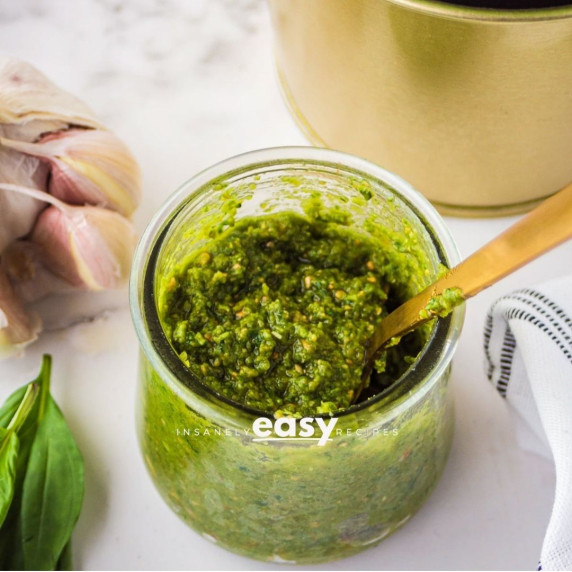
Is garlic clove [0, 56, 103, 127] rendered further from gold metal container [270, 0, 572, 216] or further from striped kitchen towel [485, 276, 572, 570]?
striped kitchen towel [485, 276, 572, 570]

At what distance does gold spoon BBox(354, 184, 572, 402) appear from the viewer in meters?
0.59

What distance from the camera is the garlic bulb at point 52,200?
39.6 inches

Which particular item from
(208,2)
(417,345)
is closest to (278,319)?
(417,345)

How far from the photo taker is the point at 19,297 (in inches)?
40.9

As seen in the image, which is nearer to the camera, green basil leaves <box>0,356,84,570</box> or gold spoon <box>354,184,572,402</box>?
gold spoon <box>354,184,572,402</box>

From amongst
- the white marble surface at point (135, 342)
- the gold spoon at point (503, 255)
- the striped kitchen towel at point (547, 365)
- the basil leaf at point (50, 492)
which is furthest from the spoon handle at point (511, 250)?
the basil leaf at point (50, 492)

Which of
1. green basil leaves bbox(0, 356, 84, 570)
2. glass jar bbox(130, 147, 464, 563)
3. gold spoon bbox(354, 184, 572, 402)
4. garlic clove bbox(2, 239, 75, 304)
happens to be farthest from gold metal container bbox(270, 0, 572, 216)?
green basil leaves bbox(0, 356, 84, 570)

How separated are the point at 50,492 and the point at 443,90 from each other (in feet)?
1.98

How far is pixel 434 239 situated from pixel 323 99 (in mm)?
350

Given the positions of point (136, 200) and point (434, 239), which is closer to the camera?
point (434, 239)

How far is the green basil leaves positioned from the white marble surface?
0.16 feet

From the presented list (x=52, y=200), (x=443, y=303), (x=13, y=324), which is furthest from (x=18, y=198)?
(x=443, y=303)

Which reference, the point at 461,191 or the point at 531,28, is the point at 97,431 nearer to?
the point at 461,191

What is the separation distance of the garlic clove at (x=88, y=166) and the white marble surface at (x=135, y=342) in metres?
0.09
